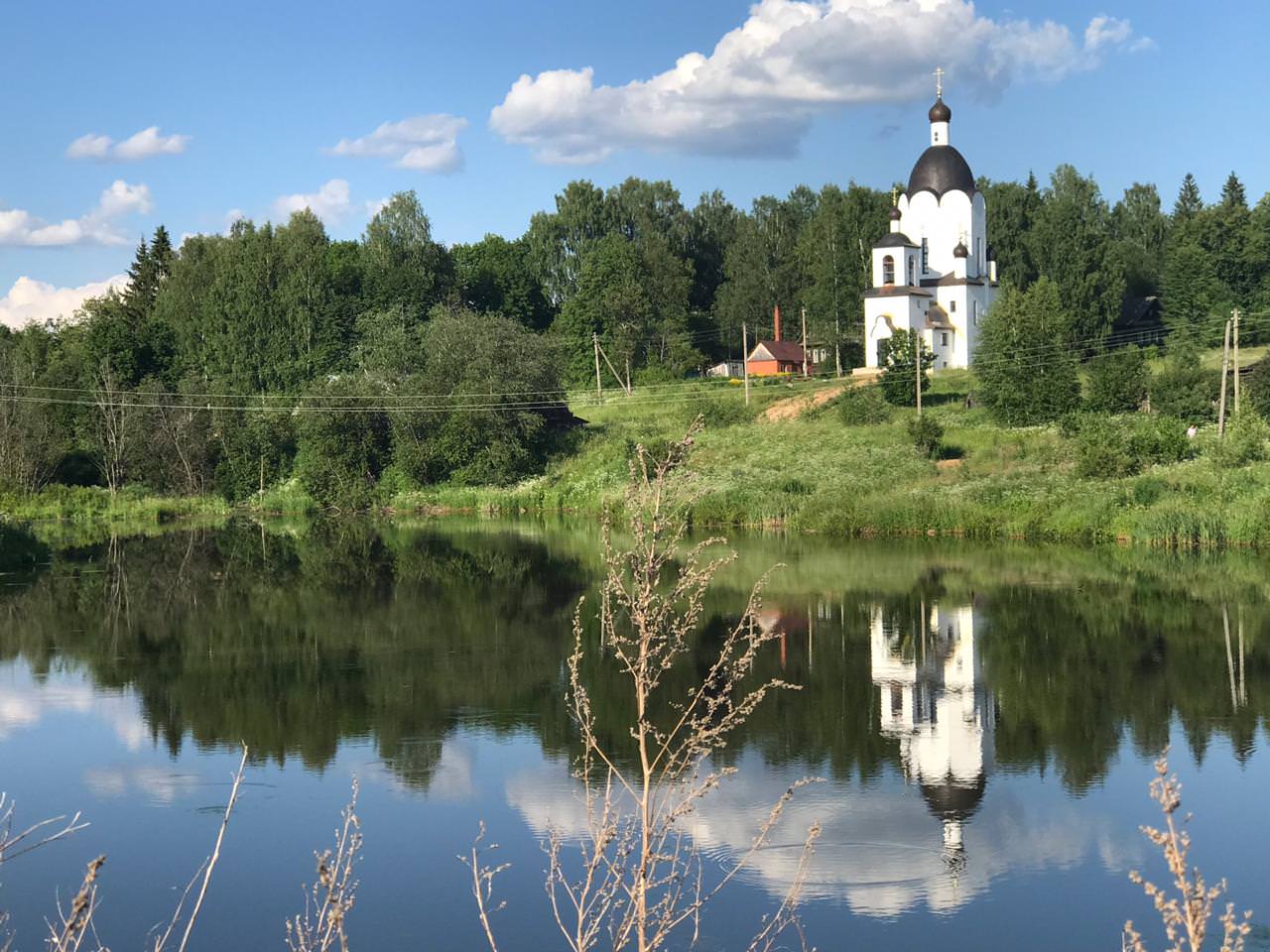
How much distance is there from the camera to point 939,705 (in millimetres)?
16156

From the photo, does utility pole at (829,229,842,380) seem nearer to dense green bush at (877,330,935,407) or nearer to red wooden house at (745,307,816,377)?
red wooden house at (745,307,816,377)

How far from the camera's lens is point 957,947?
9188 millimetres

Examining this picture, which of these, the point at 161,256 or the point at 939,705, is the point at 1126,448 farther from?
the point at 161,256

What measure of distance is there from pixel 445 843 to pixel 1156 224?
3081 inches

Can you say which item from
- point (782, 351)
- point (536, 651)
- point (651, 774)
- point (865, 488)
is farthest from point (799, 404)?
point (651, 774)

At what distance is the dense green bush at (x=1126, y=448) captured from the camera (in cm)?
3447

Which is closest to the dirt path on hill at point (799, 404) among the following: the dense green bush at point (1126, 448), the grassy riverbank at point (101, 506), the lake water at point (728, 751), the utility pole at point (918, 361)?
the utility pole at point (918, 361)

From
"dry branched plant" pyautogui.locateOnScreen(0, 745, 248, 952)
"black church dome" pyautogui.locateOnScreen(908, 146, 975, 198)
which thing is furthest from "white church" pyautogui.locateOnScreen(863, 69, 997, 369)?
"dry branched plant" pyautogui.locateOnScreen(0, 745, 248, 952)

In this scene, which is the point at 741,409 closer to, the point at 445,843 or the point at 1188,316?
the point at 1188,316

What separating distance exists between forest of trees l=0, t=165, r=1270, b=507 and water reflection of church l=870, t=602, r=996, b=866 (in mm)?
28719

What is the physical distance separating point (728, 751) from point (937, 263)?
5289 cm

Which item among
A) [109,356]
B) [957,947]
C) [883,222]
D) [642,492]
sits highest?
[883,222]

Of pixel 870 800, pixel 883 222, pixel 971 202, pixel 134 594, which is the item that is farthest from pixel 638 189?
pixel 870 800

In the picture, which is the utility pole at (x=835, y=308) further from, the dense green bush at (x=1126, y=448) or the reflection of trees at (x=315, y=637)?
the reflection of trees at (x=315, y=637)
